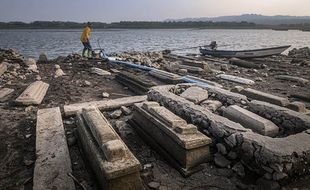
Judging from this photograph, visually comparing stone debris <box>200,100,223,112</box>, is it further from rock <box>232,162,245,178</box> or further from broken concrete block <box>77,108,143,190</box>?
broken concrete block <box>77,108,143,190</box>

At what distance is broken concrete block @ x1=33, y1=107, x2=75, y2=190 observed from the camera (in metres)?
3.49

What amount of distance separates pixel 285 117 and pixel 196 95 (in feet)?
6.41

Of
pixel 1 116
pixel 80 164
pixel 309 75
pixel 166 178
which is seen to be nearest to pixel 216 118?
pixel 166 178

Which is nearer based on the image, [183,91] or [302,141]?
[302,141]

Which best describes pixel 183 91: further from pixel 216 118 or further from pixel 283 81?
pixel 283 81

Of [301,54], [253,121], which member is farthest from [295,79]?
[301,54]

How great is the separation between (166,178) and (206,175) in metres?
0.57

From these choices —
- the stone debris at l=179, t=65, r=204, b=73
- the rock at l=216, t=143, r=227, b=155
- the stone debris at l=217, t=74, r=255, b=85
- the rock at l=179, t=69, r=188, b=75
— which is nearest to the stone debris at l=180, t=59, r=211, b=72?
the stone debris at l=179, t=65, r=204, b=73

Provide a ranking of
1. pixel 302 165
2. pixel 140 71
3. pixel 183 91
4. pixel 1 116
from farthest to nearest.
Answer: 1. pixel 140 71
2. pixel 183 91
3. pixel 1 116
4. pixel 302 165

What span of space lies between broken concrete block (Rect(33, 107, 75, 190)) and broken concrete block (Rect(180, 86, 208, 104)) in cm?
274

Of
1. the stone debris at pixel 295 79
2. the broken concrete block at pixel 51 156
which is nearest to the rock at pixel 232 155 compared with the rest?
the broken concrete block at pixel 51 156

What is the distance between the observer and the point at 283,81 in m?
10.7

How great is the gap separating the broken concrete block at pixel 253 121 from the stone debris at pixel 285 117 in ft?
1.14

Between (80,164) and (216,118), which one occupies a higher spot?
(216,118)
